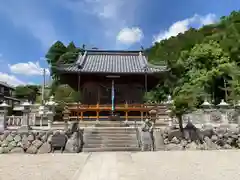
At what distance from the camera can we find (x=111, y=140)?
12555mm

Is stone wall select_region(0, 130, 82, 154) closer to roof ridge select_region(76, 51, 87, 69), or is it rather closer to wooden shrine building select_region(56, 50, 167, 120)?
wooden shrine building select_region(56, 50, 167, 120)

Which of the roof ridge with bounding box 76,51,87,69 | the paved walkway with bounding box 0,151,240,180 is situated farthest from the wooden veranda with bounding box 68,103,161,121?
the paved walkway with bounding box 0,151,240,180

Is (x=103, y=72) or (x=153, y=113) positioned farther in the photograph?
(x=103, y=72)

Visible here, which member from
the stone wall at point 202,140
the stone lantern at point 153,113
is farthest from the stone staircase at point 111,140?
the stone lantern at point 153,113

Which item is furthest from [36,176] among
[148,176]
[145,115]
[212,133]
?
[145,115]

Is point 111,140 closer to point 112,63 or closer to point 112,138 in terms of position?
point 112,138

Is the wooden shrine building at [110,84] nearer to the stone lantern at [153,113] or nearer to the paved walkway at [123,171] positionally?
the stone lantern at [153,113]

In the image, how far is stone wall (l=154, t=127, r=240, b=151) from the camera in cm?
1248

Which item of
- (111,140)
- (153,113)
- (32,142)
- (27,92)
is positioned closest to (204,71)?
(153,113)

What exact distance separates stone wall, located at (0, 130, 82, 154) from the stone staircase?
70 cm

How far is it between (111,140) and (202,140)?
501 centimetres

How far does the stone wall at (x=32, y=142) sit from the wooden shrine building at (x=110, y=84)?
5.95 meters

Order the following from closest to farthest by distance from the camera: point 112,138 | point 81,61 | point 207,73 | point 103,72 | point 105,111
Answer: point 112,138
point 103,72
point 105,111
point 81,61
point 207,73

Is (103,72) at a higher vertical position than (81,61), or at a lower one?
lower
